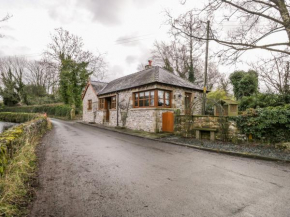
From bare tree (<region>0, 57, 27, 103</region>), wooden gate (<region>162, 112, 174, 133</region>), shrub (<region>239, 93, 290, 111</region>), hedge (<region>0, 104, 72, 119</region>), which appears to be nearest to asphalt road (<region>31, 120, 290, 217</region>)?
wooden gate (<region>162, 112, 174, 133</region>)

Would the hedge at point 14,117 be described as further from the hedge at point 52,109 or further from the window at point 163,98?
the window at point 163,98

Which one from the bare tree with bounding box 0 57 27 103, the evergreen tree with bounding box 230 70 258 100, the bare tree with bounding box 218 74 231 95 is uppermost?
the bare tree with bounding box 0 57 27 103

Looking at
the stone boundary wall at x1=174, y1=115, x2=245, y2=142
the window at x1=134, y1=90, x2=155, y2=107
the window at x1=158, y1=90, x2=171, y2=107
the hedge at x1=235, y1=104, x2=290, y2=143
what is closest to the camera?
the hedge at x1=235, y1=104, x2=290, y2=143

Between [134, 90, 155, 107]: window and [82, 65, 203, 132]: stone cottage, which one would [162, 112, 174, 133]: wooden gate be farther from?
[134, 90, 155, 107]: window

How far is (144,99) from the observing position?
12.9m

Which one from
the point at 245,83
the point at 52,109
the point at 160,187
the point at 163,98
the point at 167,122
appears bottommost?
the point at 160,187

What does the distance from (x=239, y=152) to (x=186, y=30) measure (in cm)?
641

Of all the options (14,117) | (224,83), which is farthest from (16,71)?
(224,83)

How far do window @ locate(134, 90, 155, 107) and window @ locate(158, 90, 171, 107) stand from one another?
545mm

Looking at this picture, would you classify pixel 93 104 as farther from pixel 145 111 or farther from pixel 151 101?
pixel 151 101

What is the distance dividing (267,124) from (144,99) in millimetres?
8107

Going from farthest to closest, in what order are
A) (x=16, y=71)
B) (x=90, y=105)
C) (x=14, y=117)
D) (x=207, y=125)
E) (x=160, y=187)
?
(x=16, y=71) → (x=14, y=117) → (x=90, y=105) → (x=207, y=125) → (x=160, y=187)

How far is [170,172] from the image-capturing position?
Result: 4336mm

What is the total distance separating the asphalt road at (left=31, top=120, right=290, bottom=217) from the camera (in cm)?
261
